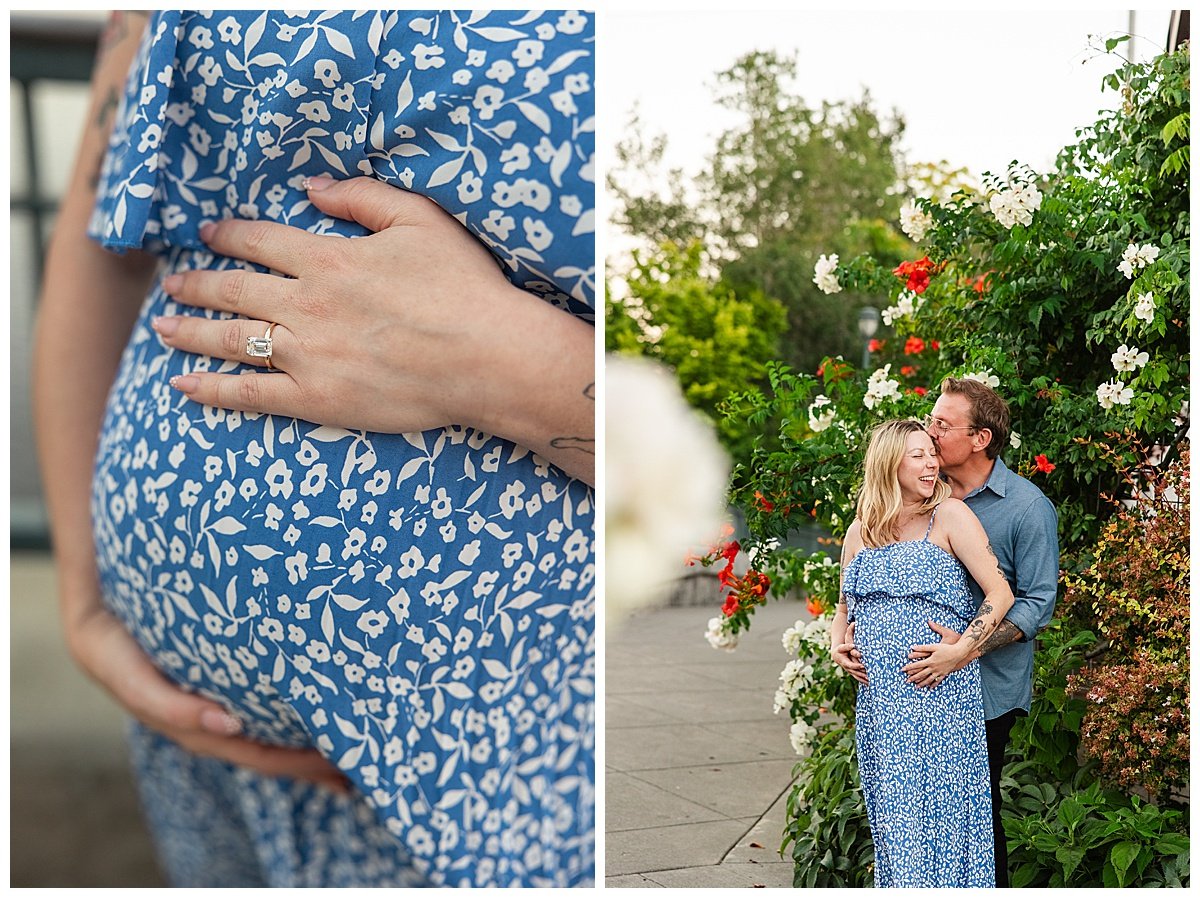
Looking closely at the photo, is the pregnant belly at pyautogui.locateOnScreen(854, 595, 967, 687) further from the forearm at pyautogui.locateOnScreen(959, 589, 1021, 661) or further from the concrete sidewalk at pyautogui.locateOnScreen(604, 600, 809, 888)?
the concrete sidewalk at pyautogui.locateOnScreen(604, 600, 809, 888)

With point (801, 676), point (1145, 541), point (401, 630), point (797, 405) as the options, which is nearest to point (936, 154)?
point (797, 405)

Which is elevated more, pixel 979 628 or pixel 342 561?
pixel 342 561

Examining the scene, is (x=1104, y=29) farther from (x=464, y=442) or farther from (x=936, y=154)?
(x=464, y=442)

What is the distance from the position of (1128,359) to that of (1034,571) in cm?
53

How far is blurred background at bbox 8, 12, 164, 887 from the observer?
2131 mm

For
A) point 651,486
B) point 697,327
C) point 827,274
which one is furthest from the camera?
point 697,327

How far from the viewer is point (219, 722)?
5.63ft

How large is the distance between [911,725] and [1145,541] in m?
0.61

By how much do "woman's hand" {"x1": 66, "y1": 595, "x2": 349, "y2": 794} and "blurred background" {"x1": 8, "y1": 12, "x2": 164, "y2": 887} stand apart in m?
0.51

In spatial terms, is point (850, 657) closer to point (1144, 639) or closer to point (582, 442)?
point (1144, 639)

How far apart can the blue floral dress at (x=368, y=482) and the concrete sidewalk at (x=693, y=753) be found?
0.68 metres

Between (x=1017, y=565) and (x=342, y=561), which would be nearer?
(x=342, y=561)

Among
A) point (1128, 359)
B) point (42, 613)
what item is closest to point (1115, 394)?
point (1128, 359)

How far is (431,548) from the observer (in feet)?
5.09
